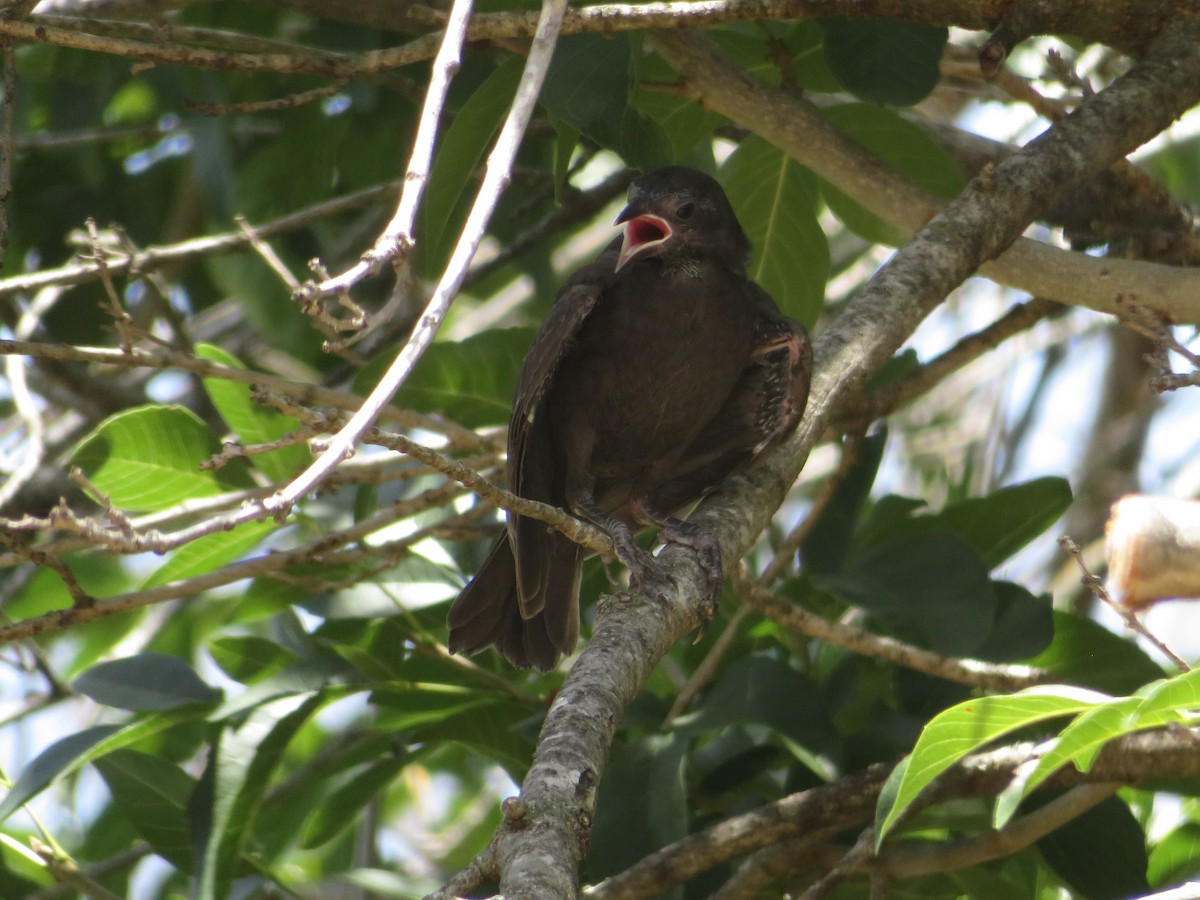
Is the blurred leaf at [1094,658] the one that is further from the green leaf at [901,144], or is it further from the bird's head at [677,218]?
the bird's head at [677,218]

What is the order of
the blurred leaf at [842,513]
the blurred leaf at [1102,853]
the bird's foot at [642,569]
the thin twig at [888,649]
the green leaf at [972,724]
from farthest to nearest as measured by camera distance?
the blurred leaf at [842,513], the thin twig at [888,649], the blurred leaf at [1102,853], the bird's foot at [642,569], the green leaf at [972,724]

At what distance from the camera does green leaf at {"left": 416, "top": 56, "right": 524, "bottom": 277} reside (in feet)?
10.9

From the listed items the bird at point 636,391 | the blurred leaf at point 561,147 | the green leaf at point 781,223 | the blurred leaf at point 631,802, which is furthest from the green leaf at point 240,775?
the green leaf at point 781,223

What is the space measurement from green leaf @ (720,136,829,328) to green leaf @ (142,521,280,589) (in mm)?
1683

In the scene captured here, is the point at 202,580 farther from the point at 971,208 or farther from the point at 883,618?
the point at 971,208

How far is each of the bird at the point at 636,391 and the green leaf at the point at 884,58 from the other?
1.95 ft

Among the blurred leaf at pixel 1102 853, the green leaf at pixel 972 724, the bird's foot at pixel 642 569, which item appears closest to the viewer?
the green leaf at pixel 972 724

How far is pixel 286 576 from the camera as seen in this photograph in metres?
3.65

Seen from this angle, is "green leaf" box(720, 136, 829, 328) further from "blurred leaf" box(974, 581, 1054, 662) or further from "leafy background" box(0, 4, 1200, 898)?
"blurred leaf" box(974, 581, 1054, 662)

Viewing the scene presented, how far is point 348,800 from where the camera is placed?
381 cm

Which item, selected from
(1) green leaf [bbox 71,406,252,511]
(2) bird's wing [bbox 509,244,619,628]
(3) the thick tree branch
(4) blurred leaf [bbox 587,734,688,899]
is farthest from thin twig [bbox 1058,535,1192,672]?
(1) green leaf [bbox 71,406,252,511]

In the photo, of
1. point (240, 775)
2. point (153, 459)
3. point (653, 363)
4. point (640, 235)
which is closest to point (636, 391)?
point (653, 363)

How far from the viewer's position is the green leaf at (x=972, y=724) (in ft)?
7.17

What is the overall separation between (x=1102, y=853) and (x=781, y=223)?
2.00m
